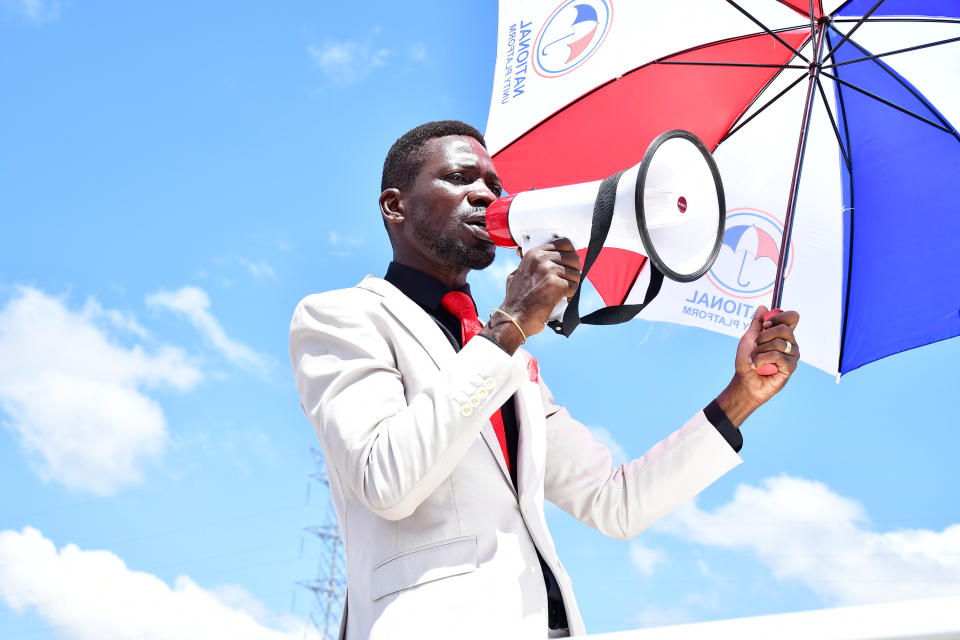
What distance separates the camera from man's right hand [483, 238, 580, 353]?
2.07 m

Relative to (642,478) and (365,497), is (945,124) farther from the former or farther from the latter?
(365,497)

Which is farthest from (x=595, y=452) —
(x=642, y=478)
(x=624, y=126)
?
(x=624, y=126)

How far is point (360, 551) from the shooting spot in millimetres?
2145

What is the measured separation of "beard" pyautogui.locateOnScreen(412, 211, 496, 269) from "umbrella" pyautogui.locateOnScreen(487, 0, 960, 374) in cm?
179

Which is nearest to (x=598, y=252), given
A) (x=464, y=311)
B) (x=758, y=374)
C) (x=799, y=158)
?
(x=464, y=311)

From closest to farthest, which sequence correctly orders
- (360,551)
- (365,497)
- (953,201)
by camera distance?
(365,497) → (360,551) → (953,201)

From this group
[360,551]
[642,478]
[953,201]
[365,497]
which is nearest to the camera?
[365,497]

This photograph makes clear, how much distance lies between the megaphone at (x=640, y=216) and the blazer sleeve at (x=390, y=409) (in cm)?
36

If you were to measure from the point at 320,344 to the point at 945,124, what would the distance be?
3526mm

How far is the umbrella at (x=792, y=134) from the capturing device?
4.38 metres

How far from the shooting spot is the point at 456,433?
1.93 meters

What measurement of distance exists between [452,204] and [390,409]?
2.82 ft

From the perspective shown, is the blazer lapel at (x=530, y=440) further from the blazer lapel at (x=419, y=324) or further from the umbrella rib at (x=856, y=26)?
the umbrella rib at (x=856, y=26)

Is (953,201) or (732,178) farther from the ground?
(732,178)
